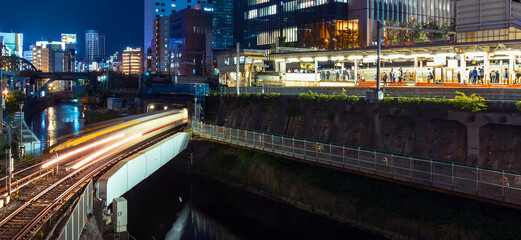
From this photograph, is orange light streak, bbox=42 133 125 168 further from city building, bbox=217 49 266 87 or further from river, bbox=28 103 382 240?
city building, bbox=217 49 266 87

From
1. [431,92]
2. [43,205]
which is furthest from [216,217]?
[431,92]

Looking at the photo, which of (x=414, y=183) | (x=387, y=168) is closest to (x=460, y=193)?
(x=414, y=183)

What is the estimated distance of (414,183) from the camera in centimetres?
2878

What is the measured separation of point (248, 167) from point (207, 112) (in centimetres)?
1792

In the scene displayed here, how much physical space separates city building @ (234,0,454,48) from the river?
216ft

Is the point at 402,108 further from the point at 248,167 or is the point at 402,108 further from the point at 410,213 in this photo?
the point at 248,167

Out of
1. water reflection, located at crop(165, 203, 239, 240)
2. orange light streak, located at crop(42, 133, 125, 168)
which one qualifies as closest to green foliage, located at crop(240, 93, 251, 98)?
water reflection, located at crop(165, 203, 239, 240)

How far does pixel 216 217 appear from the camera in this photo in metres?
38.3

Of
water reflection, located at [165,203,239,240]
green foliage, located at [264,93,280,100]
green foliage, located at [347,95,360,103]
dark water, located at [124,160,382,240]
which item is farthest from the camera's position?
green foliage, located at [264,93,280,100]

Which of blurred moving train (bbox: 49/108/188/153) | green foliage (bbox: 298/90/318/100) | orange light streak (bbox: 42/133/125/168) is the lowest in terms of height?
orange light streak (bbox: 42/133/125/168)

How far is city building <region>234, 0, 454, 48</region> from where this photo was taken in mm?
111750

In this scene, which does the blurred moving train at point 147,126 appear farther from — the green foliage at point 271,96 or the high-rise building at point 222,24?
the high-rise building at point 222,24

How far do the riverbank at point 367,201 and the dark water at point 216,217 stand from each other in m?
0.88

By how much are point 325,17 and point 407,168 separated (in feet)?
290
